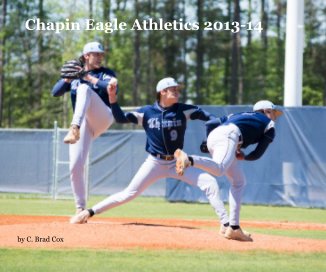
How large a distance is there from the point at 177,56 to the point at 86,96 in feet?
131

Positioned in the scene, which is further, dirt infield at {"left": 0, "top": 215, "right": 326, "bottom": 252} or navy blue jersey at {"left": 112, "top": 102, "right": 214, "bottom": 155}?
navy blue jersey at {"left": 112, "top": 102, "right": 214, "bottom": 155}

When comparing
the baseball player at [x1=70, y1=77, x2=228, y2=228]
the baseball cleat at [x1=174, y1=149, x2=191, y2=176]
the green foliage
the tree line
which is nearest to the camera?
the green foliage

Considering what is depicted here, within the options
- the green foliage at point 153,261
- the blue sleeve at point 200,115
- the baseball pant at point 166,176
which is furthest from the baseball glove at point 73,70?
the green foliage at point 153,261

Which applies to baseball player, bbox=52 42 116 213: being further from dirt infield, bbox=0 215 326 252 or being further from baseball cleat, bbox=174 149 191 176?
baseball cleat, bbox=174 149 191 176

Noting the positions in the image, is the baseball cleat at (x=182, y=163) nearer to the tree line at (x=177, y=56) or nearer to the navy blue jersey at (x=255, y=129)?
the navy blue jersey at (x=255, y=129)

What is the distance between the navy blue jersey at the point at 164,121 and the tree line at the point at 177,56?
3215 cm

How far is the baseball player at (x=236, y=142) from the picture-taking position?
8281mm

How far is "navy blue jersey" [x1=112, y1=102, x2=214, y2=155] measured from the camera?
876cm

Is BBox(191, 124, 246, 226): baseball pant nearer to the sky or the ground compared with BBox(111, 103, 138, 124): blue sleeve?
nearer to the ground

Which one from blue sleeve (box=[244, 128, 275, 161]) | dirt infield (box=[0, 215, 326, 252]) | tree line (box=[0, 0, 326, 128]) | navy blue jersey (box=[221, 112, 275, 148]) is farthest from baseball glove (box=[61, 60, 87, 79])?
tree line (box=[0, 0, 326, 128])

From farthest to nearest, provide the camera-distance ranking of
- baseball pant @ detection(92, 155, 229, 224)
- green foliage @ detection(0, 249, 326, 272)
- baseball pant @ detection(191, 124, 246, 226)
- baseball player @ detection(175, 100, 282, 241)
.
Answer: baseball pant @ detection(92, 155, 229, 224), baseball player @ detection(175, 100, 282, 241), baseball pant @ detection(191, 124, 246, 226), green foliage @ detection(0, 249, 326, 272)

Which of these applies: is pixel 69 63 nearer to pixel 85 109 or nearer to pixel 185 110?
pixel 85 109

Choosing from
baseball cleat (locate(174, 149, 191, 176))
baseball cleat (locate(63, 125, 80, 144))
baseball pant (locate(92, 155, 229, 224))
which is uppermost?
baseball cleat (locate(63, 125, 80, 144))

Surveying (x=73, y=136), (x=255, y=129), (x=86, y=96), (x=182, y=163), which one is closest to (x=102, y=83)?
(x=86, y=96)
